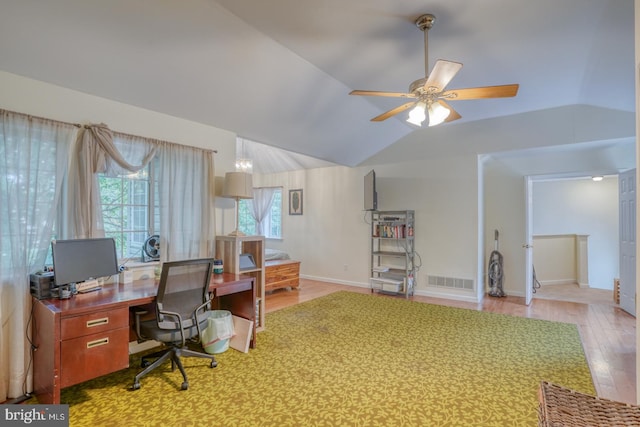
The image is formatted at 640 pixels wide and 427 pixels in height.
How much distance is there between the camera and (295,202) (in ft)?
23.6

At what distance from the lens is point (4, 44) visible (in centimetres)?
216

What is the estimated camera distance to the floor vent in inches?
205

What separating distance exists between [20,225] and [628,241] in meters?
7.08

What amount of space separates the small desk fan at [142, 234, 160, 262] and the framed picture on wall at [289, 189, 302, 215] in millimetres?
4086

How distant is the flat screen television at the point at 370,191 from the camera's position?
5.72m

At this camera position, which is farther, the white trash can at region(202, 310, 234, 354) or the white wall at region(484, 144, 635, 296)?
the white wall at region(484, 144, 635, 296)

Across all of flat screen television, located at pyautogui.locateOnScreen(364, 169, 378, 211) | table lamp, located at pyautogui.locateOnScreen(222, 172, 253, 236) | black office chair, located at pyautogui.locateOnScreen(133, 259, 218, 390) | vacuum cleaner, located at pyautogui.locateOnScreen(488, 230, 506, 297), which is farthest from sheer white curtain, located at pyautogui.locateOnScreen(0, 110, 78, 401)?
vacuum cleaner, located at pyautogui.locateOnScreen(488, 230, 506, 297)

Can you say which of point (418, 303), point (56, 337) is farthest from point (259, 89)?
point (418, 303)

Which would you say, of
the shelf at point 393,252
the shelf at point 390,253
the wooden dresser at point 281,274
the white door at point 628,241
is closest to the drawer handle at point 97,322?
the wooden dresser at point 281,274

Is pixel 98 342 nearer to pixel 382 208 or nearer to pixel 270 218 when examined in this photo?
pixel 382 208

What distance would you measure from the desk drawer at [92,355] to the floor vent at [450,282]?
188 inches

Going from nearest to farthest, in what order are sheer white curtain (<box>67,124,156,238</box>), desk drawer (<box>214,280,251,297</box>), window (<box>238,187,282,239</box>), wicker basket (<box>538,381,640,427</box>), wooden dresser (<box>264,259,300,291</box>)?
wicker basket (<box>538,381,640,427</box>) → sheer white curtain (<box>67,124,156,238</box>) → desk drawer (<box>214,280,251,297</box>) → wooden dresser (<box>264,259,300,291</box>) → window (<box>238,187,282,239</box>)

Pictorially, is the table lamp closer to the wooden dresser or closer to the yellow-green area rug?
the yellow-green area rug

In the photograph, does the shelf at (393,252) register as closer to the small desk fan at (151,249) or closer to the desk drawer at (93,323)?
the small desk fan at (151,249)
